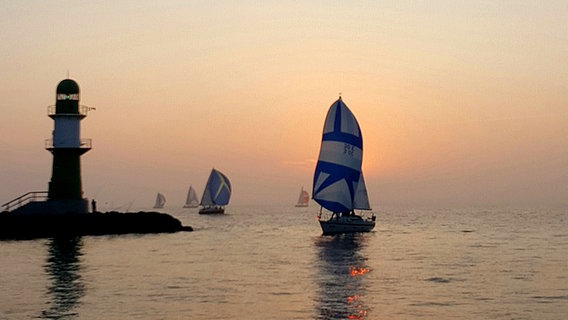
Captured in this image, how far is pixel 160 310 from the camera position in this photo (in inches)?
1199

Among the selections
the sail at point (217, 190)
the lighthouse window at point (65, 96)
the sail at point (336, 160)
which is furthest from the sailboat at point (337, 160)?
the sail at point (217, 190)

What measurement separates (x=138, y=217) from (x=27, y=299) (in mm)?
45712

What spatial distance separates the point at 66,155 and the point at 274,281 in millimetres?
31286

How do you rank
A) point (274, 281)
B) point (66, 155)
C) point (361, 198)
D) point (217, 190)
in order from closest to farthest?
point (274, 281), point (66, 155), point (361, 198), point (217, 190)

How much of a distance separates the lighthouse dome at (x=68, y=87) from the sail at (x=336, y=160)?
2219 cm

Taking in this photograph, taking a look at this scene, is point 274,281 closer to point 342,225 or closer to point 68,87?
point 68,87

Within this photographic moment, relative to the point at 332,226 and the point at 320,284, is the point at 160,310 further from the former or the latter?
the point at 332,226

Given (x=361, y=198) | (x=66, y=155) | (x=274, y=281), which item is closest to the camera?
(x=274, y=281)

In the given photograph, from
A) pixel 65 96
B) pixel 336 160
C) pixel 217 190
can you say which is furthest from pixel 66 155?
pixel 217 190

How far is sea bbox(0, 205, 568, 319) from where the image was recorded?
30.5 m

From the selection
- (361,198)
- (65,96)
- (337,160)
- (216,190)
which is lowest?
(216,190)

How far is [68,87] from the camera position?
223 ft

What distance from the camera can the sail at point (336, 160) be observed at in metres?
72.8

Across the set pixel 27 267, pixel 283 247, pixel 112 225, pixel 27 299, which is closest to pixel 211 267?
pixel 27 267
